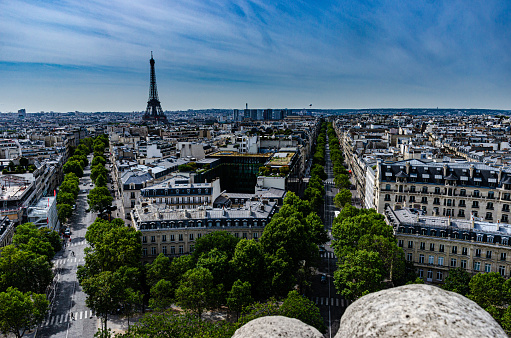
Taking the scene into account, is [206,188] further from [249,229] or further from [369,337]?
[369,337]

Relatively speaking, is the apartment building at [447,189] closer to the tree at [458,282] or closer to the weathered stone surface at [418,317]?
the tree at [458,282]

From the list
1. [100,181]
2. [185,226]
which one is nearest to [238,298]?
[185,226]

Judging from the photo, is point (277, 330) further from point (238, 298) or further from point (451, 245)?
point (451, 245)

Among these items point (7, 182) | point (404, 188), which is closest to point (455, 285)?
point (404, 188)

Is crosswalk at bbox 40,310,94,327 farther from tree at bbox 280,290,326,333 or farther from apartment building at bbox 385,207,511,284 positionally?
Result: apartment building at bbox 385,207,511,284

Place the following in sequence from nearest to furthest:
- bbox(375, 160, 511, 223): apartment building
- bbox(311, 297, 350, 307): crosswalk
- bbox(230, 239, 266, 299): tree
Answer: bbox(230, 239, 266, 299): tree, bbox(311, 297, 350, 307): crosswalk, bbox(375, 160, 511, 223): apartment building

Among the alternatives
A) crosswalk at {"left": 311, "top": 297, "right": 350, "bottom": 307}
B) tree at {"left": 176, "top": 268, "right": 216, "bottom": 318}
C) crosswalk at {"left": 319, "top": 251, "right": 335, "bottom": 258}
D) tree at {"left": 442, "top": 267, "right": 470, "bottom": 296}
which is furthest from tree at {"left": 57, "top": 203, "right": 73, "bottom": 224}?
tree at {"left": 442, "top": 267, "right": 470, "bottom": 296}
